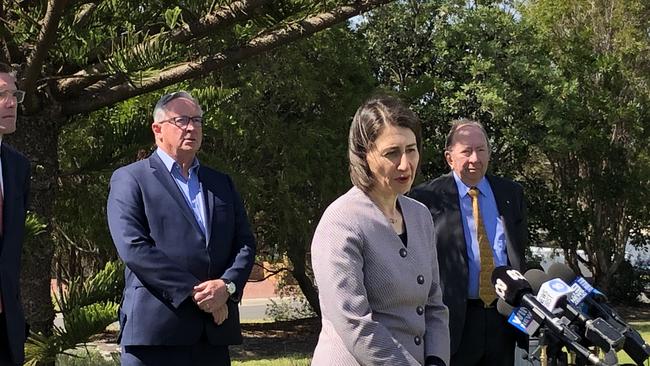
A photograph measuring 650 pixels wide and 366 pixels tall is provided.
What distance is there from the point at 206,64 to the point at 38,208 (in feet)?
4.90

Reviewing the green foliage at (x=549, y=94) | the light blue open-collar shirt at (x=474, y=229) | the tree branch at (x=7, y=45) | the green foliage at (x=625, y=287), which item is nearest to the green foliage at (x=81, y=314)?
the tree branch at (x=7, y=45)

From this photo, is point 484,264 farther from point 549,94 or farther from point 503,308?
point 549,94

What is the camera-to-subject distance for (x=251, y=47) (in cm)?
672

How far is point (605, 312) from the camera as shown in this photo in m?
3.11

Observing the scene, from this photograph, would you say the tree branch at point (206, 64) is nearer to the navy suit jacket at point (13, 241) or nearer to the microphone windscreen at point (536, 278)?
the navy suit jacket at point (13, 241)

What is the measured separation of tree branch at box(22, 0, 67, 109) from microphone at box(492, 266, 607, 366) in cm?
329

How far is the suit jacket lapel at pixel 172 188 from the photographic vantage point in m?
4.28

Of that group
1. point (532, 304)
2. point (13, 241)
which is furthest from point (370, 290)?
point (13, 241)

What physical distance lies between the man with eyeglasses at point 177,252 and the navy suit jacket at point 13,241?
1.59 ft

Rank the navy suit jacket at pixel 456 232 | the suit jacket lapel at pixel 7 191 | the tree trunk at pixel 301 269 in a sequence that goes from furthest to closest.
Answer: the tree trunk at pixel 301 269
the navy suit jacket at pixel 456 232
the suit jacket lapel at pixel 7 191

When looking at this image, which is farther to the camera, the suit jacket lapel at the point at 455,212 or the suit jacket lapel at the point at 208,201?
the suit jacket lapel at the point at 455,212

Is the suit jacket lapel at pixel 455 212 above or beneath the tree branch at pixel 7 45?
beneath

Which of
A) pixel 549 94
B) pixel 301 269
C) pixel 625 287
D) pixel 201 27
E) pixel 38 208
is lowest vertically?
pixel 625 287

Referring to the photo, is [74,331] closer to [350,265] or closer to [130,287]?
[130,287]
